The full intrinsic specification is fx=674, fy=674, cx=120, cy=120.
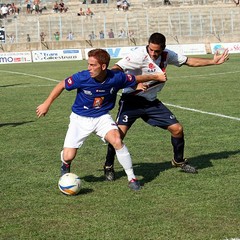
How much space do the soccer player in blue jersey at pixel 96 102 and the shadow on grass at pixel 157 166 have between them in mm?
625

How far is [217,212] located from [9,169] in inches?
154

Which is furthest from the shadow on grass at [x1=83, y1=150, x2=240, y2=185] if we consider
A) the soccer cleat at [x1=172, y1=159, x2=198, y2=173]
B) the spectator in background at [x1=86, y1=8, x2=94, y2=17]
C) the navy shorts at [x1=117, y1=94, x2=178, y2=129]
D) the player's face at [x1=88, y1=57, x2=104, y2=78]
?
the spectator in background at [x1=86, y1=8, x2=94, y2=17]

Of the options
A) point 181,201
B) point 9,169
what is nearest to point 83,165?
point 9,169

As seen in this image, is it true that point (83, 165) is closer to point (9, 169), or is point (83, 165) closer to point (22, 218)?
point (9, 169)

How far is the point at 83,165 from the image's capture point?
1041cm

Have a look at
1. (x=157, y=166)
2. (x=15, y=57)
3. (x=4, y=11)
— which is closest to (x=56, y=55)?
(x=15, y=57)

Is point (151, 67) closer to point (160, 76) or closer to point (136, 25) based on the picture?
point (160, 76)

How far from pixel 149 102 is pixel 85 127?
1.28 m

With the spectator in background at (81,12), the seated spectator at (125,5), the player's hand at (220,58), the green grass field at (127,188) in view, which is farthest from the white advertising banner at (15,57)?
the player's hand at (220,58)

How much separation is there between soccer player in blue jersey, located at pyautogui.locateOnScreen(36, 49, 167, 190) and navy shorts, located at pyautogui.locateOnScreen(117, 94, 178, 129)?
774mm

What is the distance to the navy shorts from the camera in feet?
31.4

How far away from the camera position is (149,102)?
9.64 meters

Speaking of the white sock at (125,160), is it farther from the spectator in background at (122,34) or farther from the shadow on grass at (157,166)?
the spectator in background at (122,34)

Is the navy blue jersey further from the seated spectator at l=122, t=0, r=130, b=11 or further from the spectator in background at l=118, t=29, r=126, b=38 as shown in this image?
the seated spectator at l=122, t=0, r=130, b=11
